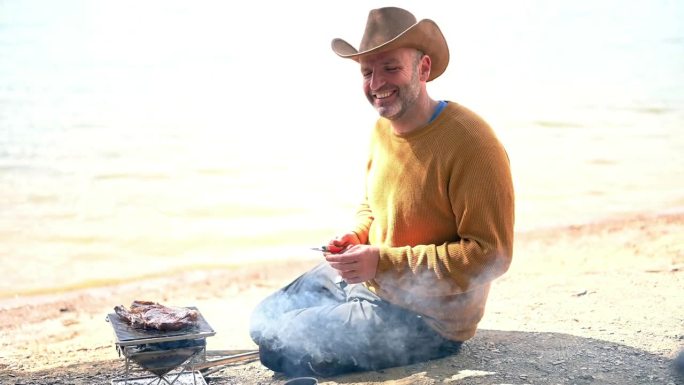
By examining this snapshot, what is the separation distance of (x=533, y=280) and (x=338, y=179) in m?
5.48

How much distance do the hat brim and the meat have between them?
4.39ft

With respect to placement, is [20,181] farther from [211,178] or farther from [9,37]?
[9,37]

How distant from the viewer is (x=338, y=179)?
11.1m

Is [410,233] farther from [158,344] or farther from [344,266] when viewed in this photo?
[158,344]

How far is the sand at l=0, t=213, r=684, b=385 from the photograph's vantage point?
4059 millimetres

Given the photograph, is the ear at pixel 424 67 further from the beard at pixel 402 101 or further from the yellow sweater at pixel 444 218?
the yellow sweater at pixel 444 218

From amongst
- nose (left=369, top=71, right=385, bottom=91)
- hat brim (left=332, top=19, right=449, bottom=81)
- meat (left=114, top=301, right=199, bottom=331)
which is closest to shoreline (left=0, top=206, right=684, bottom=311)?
meat (left=114, top=301, right=199, bottom=331)

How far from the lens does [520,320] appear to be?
4.87 m

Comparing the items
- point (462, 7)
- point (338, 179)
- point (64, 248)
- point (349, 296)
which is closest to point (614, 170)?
point (338, 179)

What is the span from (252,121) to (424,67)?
10848 mm

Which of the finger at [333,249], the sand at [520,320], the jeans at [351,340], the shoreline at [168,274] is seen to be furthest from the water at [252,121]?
the finger at [333,249]

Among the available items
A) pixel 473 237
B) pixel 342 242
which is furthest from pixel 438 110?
pixel 342 242

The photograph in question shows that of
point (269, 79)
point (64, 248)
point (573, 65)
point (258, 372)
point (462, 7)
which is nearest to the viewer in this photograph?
point (258, 372)

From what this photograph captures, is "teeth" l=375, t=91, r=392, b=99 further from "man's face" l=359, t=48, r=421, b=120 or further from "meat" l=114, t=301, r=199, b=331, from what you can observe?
"meat" l=114, t=301, r=199, b=331
